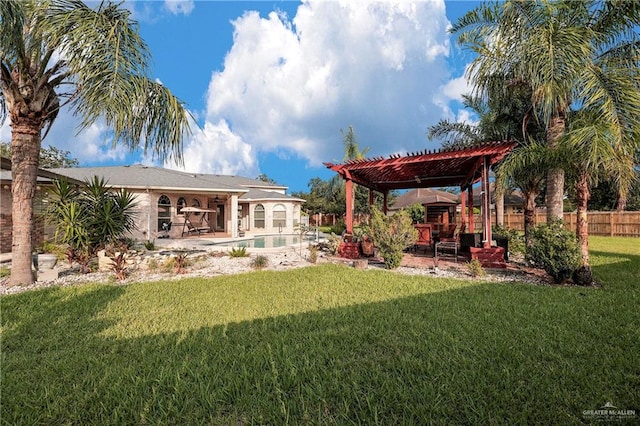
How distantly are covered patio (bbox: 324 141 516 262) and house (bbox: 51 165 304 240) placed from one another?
955cm

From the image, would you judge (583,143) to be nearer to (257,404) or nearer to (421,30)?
(257,404)

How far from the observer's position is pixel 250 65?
18828 millimetres

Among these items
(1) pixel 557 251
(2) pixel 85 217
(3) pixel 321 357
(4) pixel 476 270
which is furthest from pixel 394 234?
(2) pixel 85 217

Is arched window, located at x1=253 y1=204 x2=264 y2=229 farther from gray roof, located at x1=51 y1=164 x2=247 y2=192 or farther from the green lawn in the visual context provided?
the green lawn

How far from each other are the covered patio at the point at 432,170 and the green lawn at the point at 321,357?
12.5 ft

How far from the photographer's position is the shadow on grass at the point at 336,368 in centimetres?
218

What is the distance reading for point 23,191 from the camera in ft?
19.5

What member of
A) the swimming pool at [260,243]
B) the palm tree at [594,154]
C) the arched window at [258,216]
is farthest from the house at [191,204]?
the palm tree at [594,154]

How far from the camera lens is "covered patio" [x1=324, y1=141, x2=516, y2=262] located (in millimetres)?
7883

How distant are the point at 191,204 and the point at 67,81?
44.3 feet

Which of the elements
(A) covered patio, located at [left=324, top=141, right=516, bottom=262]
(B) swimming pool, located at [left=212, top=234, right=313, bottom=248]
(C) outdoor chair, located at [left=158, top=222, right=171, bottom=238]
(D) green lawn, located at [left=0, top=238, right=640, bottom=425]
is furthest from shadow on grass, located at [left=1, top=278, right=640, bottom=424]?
(C) outdoor chair, located at [left=158, top=222, right=171, bottom=238]

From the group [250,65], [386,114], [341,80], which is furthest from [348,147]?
[386,114]

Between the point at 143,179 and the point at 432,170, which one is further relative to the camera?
the point at 143,179

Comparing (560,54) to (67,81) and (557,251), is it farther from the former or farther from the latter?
(67,81)
